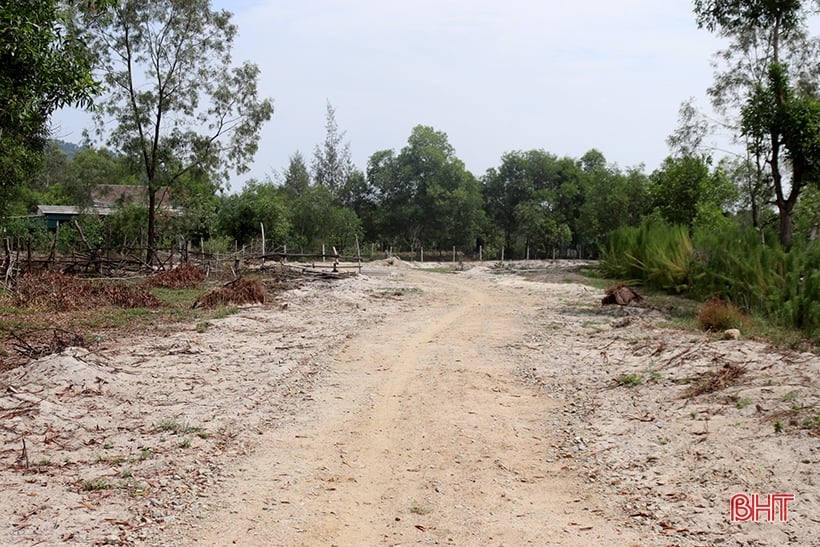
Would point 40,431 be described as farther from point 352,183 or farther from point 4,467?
point 352,183

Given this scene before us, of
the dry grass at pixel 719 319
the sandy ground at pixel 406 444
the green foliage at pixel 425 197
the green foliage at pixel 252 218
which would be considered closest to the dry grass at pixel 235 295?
the sandy ground at pixel 406 444

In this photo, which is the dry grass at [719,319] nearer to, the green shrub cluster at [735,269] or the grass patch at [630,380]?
the green shrub cluster at [735,269]

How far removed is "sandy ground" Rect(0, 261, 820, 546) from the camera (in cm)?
420

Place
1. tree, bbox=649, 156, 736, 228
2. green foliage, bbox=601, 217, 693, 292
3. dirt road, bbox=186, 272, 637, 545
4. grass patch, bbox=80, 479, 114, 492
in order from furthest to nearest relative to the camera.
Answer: tree, bbox=649, 156, 736, 228 < green foliage, bbox=601, 217, 693, 292 < grass patch, bbox=80, 479, 114, 492 < dirt road, bbox=186, 272, 637, 545

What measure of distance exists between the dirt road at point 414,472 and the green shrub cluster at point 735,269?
4927 mm

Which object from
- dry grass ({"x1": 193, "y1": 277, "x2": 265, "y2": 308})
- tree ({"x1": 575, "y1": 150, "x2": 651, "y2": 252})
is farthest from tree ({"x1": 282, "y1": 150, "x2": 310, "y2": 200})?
dry grass ({"x1": 193, "y1": 277, "x2": 265, "y2": 308})

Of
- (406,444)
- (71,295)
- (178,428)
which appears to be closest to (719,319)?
(406,444)

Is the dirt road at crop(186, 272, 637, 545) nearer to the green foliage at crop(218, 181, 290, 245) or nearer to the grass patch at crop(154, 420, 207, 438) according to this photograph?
the grass patch at crop(154, 420, 207, 438)

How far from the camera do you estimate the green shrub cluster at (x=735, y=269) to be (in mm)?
10195

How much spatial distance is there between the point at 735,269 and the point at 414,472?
10.7 metres

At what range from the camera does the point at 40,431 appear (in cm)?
578

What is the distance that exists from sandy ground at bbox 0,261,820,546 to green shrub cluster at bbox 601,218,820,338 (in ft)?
7.24

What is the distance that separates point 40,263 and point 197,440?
16501mm

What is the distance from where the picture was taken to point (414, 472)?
5.14 meters
